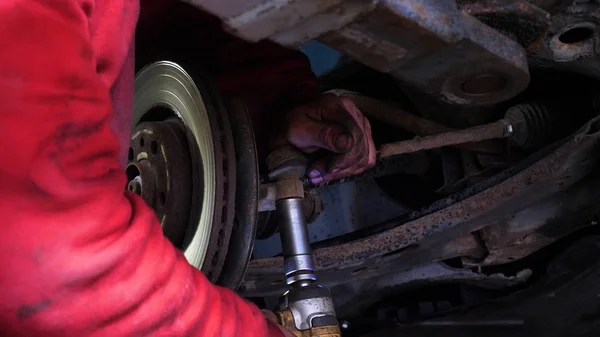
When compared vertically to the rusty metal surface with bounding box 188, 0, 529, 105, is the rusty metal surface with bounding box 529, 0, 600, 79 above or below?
below

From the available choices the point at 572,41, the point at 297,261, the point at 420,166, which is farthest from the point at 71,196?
the point at 420,166

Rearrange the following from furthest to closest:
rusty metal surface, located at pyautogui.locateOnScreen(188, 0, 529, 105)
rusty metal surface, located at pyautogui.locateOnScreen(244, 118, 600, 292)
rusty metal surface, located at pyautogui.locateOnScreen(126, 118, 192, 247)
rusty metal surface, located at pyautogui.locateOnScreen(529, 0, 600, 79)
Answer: rusty metal surface, located at pyautogui.locateOnScreen(244, 118, 600, 292) → rusty metal surface, located at pyautogui.locateOnScreen(126, 118, 192, 247) → rusty metal surface, located at pyautogui.locateOnScreen(529, 0, 600, 79) → rusty metal surface, located at pyautogui.locateOnScreen(188, 0, 529, 105)

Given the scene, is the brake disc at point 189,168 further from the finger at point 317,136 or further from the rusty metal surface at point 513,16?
the rusty metal surface at point 513,16

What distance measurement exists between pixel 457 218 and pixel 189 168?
0.50 meters

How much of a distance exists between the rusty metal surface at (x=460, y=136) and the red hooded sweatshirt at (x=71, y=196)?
621 mm

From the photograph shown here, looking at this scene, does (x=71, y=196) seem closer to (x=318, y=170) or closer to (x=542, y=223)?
(x=318, y=170)

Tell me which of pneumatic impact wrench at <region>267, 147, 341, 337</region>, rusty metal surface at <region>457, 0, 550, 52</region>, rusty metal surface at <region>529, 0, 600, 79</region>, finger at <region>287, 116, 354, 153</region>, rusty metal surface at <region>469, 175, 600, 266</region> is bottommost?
rusty metal surface at <region>469, 175, 600, 266</region>

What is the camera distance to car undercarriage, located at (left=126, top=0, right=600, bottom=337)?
28.3 inches

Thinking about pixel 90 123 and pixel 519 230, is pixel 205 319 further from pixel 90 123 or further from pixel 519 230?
pixel 519 230

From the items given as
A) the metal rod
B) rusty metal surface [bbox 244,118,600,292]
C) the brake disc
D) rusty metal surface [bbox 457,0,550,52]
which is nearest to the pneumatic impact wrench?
the metal rod

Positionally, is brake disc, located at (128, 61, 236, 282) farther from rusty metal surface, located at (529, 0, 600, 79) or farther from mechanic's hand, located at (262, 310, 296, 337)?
rusty metal surface, located at (529, 0, 600, 79)

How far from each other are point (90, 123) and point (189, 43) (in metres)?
0.58

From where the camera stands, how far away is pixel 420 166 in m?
1.41

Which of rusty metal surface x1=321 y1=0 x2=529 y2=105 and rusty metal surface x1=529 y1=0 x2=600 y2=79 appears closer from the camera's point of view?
rusty metal surface x1=321 y1=0 x2=529 y2=105
